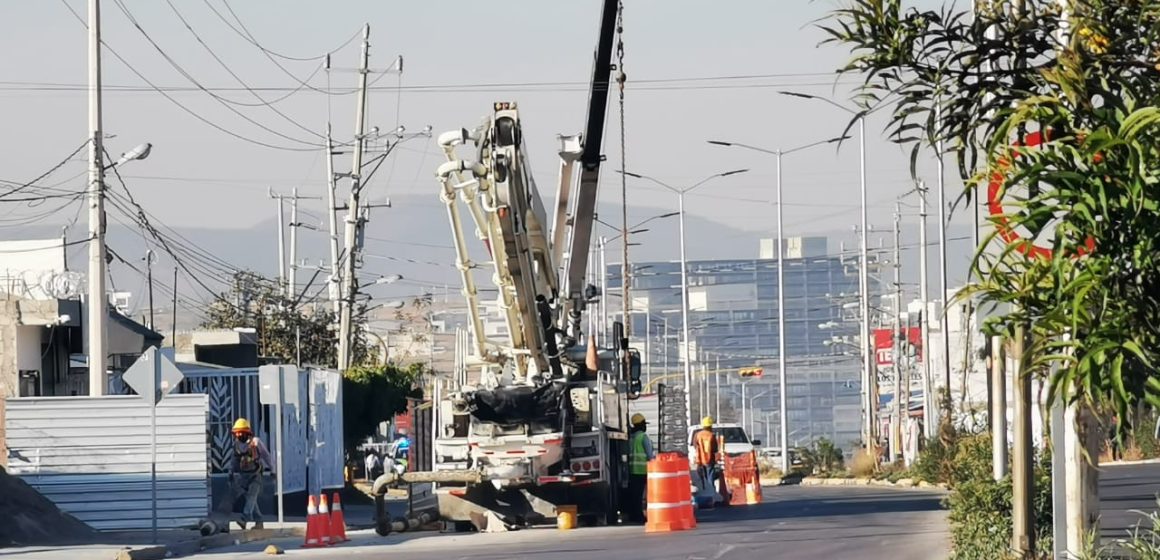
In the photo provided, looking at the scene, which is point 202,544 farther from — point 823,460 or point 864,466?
point 823,460

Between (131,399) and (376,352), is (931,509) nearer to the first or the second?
(131,399)

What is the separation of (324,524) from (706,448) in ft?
32.9

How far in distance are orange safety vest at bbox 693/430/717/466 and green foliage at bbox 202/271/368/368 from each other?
914 inches

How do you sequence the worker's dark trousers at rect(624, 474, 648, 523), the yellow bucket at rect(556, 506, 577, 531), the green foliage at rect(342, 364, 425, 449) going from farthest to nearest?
1. the green foliage at rect(342, 364, 425, 449)
2. the worker's dark trousers at rect(624, 474, 648, 523)
3. the yellow bucket at rect(556, 506, 577, 531)

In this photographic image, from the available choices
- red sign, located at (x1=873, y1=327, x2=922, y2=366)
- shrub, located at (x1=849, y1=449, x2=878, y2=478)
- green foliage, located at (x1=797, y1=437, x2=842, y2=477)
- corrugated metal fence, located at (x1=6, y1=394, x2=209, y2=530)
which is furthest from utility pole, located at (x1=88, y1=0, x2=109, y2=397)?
red sign, located at (x1=873, y1=327, x2=922, y2=366)

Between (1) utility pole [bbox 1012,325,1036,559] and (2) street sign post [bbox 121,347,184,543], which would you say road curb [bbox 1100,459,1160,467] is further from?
(1) utility pole [bbox 1012,325,1036,559]

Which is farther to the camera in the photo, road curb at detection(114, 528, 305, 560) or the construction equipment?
the construction equipment

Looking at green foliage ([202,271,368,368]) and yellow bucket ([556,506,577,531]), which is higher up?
green foliage ([202,271,368,368])

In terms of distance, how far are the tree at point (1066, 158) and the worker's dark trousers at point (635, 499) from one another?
19.6 m

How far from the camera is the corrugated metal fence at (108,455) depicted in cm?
2958

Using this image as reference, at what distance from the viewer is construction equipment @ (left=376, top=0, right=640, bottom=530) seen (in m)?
24.3

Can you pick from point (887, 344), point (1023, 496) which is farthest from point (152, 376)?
point (887, 344)

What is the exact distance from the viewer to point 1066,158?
21.3 ft

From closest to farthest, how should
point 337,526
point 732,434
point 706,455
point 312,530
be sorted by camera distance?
A: point 312,530 < point 337,526 < point 706,455 < point 732,434
